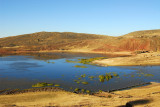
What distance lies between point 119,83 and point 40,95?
15.3m

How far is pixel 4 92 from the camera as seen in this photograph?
1000 inches

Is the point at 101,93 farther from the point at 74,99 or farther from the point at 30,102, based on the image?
the point at 30,102

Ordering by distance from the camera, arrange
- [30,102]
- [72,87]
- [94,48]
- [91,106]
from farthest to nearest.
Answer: [94,48] < [72,87] < [30,102] < [91,106]

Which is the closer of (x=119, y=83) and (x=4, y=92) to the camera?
(x=4, y=92)

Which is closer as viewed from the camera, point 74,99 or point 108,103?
point 108,103

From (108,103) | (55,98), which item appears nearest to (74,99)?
(55,98)

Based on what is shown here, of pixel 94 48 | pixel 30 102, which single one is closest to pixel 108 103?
pixel 30 102

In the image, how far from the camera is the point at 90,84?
30359 mm

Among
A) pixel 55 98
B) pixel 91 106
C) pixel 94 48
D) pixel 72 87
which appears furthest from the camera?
pixel 94 48

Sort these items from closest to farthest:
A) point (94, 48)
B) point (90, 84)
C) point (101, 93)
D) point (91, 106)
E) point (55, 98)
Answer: point (91, 106) < point (55, 98) < point (101, 93) < point (90, 84) < point (94, 48)

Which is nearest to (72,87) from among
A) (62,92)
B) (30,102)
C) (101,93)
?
(62,92)

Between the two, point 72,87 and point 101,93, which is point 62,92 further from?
point 101,93

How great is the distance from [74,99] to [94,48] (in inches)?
3728

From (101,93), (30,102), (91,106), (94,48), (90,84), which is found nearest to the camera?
(91,106)
